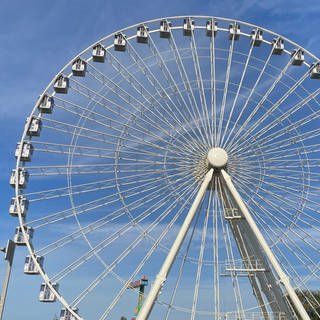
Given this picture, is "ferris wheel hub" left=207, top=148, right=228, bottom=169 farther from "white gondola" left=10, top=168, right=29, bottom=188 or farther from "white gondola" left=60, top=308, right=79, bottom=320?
"white gondola" left=60, top=308, right=79, bottom=320

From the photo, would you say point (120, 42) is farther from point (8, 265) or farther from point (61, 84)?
point (8, 265)

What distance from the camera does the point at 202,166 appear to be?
21922 millimetres

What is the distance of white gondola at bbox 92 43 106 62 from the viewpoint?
23375 mm

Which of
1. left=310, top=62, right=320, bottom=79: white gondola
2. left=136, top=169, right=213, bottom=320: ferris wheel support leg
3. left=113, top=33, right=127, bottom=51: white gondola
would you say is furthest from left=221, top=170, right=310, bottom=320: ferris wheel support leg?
left=113, top=33, right=127, bottom=51: white gondola

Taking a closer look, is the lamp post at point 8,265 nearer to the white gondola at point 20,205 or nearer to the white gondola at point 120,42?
the white gondola at point 20,205

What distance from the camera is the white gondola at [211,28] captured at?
25.0m

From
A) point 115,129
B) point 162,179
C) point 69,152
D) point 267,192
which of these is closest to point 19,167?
point 69,152

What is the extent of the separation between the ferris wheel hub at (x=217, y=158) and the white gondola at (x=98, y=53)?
24.3ft

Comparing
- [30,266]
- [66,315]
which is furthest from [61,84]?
[66,315]

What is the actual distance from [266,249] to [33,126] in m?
12.2

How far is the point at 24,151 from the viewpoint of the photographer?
2164 cm

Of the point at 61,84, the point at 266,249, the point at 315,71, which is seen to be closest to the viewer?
the point at 266,249

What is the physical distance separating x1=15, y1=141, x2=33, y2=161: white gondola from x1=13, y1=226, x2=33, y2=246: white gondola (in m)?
3.36

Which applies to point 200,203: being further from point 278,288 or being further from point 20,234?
point 20,234
